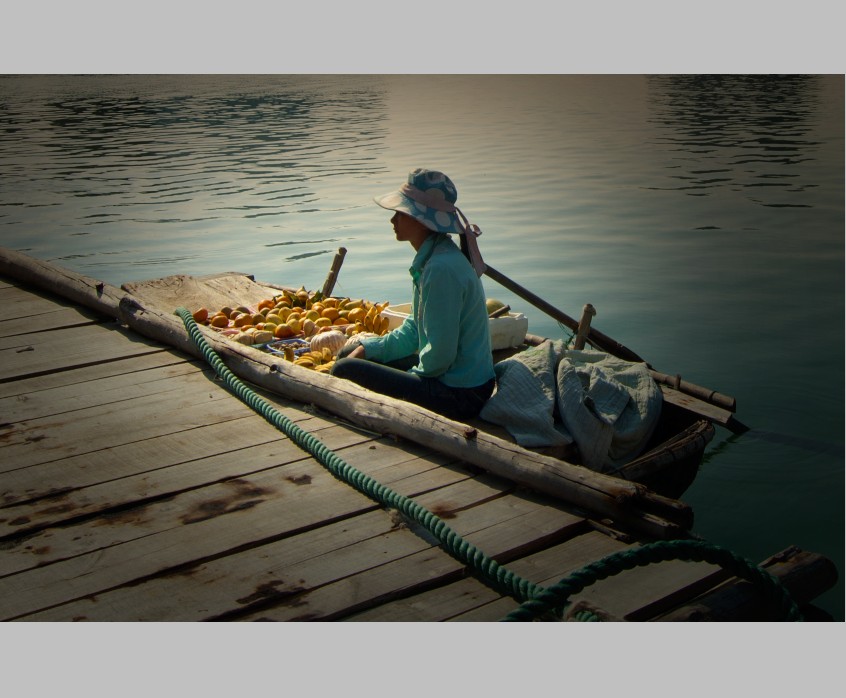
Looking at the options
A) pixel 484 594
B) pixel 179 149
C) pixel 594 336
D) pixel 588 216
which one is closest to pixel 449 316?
pixel 484 594

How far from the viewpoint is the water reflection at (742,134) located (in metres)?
14.2

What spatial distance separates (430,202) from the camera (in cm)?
407

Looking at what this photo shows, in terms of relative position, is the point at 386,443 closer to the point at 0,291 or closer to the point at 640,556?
the point at 640,556

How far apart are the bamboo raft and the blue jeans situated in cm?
23

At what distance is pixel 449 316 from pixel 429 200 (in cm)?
52

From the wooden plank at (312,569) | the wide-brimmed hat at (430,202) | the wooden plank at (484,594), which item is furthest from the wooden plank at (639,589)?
the wide-brimmed hat at (430,202)

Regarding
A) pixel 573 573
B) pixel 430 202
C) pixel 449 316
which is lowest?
pixel 573 573

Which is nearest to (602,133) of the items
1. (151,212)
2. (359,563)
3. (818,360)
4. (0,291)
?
(151,212)

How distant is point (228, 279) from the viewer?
24.8 ft

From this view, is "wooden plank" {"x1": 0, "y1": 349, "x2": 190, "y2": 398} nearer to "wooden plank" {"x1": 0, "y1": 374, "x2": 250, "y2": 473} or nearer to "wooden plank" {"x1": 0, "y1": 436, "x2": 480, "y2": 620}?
"wooden plank" {"x1": 0, "y1": 374, "x2": 250, "y2": 473}

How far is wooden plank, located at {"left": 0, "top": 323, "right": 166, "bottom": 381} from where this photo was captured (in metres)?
4.90

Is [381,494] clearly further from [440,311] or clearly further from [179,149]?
[179,149]

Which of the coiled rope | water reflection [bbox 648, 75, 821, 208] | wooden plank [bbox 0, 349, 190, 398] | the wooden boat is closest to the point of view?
the coiled rope

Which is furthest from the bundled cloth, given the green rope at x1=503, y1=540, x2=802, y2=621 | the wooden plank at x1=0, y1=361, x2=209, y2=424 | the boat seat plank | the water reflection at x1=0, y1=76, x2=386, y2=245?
the water reflection at x1=0, y1=76, x2=386, y2=245
